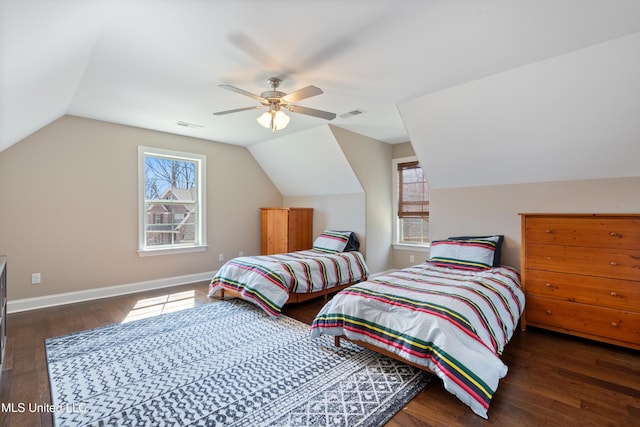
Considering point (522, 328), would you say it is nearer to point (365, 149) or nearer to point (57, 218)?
point (365, 149)

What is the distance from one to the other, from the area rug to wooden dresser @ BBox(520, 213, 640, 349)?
1.71 meters

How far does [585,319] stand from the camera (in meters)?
2.78

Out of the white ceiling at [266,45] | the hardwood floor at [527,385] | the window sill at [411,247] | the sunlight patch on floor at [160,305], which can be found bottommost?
the hardwood floor at [527,385]

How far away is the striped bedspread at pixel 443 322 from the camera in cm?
187

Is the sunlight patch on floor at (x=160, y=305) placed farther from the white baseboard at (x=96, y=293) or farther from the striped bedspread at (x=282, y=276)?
the white baseboard at (x=96, y=293)

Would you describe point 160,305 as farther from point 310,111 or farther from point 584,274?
point 584,274

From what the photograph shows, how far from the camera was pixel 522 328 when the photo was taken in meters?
3.09

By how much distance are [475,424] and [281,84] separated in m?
3.02

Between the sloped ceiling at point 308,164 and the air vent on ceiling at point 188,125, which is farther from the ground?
the air vent on ceiling at point 188,125

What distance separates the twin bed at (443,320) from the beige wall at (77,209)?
2.47m

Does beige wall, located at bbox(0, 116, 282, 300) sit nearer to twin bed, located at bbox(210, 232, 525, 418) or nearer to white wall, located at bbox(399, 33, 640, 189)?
twin bed, located at bbox(210, 232, 525, 418)

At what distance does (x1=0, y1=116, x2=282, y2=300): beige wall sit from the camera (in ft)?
11.9

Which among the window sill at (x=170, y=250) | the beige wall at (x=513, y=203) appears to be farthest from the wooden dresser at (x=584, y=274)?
the window sill at (x=170, y=250)

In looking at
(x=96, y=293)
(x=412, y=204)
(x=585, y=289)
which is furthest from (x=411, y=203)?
(x=96, y=293)
